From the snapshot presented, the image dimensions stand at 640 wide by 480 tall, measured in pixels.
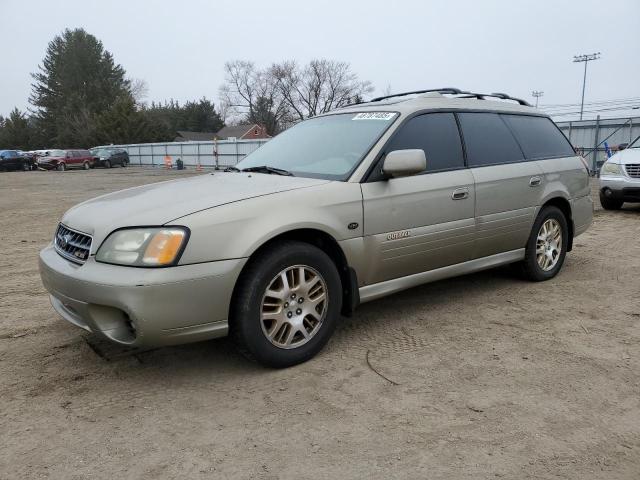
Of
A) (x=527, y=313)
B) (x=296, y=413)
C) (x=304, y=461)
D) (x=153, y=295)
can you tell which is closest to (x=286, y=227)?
(x=153, y=295)

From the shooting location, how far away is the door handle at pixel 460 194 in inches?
162

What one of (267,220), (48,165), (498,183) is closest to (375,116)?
(498,183)

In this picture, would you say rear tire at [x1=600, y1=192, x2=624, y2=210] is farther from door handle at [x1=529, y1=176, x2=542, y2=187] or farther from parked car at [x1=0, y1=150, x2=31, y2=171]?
parked car at [x1=0, y1=150, x2=31, y2=171]

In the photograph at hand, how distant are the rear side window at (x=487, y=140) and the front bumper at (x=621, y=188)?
19.4 feet

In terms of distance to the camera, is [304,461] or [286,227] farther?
[286,227]

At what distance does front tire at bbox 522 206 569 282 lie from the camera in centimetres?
494

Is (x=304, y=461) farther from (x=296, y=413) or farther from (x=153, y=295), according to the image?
(x=153, y=295)

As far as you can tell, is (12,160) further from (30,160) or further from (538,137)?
(538,137)

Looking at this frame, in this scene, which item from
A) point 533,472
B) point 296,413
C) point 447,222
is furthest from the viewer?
point 447,222

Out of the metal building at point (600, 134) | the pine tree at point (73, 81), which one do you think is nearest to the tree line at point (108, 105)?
the pine tree at point (73, 81)

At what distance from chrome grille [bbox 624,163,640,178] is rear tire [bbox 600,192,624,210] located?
60 cm

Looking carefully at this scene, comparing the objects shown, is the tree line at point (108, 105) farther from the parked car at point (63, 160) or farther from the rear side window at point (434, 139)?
the rear side window at point (434, 139)

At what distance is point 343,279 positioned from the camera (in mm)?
3582

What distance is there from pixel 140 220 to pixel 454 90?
3100 millimetres
